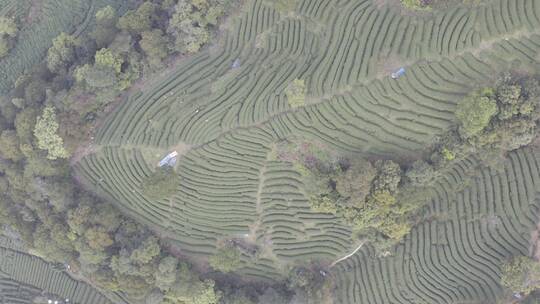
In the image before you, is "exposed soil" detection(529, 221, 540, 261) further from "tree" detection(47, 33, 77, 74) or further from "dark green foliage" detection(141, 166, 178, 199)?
"tree" detection(47, 33, 77, 74)

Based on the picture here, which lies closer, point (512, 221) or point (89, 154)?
point (512, 221)

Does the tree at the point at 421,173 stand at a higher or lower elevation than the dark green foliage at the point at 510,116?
lower

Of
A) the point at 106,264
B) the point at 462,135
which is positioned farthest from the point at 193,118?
the point at 462,135

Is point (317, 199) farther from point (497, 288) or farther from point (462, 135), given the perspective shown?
point (497, 288)

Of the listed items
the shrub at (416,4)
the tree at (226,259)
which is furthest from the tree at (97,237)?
the shrub at (416,4)

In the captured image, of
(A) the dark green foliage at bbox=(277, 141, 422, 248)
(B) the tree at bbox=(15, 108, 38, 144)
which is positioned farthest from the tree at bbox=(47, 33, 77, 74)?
(A) the dark green foliage at bbox=(277, 141, 422, 248)

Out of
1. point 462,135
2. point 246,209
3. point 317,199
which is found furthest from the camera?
point 246,209

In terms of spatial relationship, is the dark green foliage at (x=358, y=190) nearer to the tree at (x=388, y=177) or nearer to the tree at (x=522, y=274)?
the tree at (x=388, y=177)
